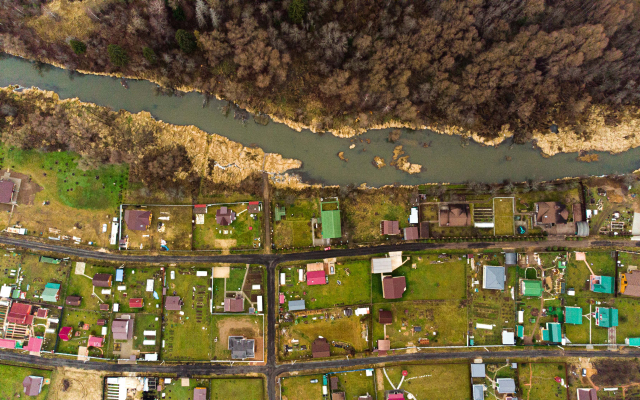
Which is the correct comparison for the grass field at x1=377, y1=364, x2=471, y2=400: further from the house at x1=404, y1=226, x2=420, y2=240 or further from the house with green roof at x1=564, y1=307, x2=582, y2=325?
the house at x1=404, y1=226, x2=420, y2=240

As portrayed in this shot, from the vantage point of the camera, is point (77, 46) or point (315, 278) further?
point (315, 278)

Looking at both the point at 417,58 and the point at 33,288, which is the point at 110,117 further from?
the point at 417,58

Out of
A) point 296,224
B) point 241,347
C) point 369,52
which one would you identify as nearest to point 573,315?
point 296,224

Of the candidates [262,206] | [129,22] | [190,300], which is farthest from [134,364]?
[129,22]

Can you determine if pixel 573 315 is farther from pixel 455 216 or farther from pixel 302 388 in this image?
pixel 302 388

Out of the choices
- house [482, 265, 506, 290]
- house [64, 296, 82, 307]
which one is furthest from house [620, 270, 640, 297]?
house [64, 296, 82, 307]

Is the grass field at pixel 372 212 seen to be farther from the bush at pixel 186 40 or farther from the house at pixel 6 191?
the house at pixel 6 191
